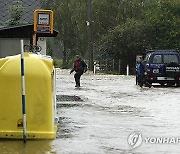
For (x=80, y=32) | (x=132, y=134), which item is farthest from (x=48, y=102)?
(x=80, y=32)

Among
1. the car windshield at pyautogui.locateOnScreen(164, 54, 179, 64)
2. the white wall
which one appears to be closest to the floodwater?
the white wall

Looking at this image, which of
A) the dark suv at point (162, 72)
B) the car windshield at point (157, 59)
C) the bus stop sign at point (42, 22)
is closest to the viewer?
the bus stop sign at point (42, 22)

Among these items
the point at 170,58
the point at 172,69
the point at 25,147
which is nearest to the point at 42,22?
the point at 25,147

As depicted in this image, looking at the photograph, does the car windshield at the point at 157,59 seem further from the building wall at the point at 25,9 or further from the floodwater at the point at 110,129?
the floodwater at the point at 110,129

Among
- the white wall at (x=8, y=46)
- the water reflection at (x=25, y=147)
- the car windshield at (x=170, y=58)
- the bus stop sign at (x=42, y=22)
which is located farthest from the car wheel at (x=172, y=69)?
the water reflection at (x=25, y=147)

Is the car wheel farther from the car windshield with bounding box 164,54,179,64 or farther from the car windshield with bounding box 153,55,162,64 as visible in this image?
the car windshield with bounding box 153,55,162,64

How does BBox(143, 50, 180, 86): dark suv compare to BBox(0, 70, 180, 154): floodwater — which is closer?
BBox(0, 70, 180, 154): floodwater

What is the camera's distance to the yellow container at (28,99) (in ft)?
36.2

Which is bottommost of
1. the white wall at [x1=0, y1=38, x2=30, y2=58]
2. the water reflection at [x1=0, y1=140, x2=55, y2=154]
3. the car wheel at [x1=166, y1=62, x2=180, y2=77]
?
the water reflection at [x1=0, y1=140, x2=55, y2=154]

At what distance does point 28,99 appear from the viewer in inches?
434

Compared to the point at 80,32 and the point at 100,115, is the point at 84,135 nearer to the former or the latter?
the point at 100,115

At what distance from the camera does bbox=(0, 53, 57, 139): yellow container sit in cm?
1104

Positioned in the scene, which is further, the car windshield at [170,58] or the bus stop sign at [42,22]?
the car windshield at [170,58]

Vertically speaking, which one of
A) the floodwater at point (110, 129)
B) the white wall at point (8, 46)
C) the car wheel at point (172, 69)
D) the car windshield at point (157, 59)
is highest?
the white wall at point (8, 46)
